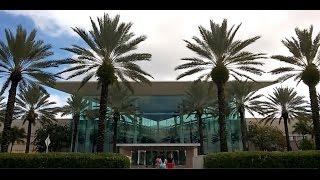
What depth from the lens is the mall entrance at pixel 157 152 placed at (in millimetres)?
46094

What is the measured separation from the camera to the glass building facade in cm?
5378

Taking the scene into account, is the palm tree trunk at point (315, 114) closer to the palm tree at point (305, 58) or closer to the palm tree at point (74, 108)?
the palm tree at point (305, 58)

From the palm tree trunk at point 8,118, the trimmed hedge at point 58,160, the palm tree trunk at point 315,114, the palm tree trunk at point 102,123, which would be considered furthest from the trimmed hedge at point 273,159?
the palm tree trunk at point 8,118

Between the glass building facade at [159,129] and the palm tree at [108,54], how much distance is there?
947 inches

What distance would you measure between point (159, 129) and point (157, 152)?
660cm

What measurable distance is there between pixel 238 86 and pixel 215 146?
11.7 metres

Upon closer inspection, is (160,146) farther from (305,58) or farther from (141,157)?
(305,58)

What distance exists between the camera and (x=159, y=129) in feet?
186
